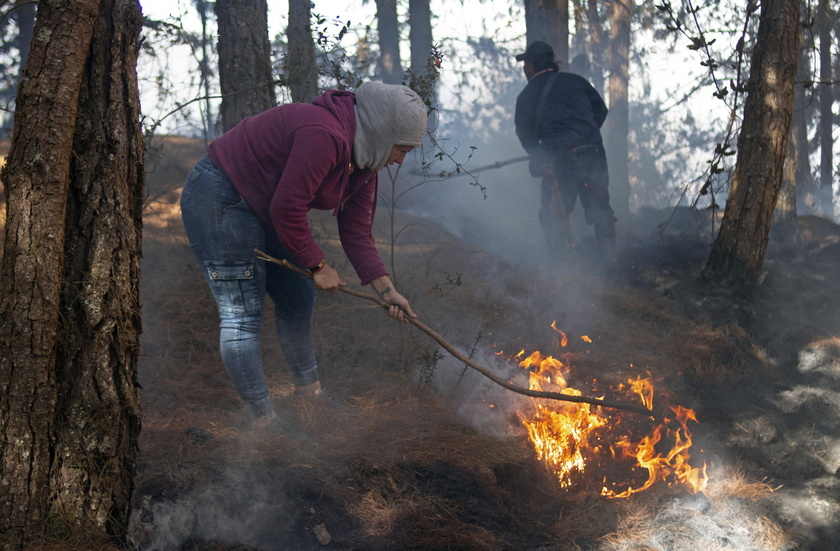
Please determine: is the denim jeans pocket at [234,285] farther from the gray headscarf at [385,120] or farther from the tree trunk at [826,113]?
the tree trunk at [826,113]

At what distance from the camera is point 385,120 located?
295cm

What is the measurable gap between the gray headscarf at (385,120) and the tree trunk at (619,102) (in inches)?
432

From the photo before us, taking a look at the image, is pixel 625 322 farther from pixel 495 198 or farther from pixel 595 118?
pixel 495 198

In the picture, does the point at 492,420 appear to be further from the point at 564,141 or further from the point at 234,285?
the point at 564,141

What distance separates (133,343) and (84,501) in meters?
0.63

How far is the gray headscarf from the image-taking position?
9.66 ft

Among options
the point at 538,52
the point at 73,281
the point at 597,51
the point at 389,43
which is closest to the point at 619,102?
the point at 597,51

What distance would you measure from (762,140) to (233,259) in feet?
16.4

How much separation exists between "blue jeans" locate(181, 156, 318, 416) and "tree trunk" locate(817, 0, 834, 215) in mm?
11391

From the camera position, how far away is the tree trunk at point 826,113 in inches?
457

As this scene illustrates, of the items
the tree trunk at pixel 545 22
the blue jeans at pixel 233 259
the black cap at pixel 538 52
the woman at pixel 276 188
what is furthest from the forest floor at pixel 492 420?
the tree trunk at pixel 545 22

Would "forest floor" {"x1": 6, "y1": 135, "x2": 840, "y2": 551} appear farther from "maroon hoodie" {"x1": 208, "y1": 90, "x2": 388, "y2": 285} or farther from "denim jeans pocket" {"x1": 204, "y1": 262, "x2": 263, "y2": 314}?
"maroon hoodie" {"x1": 208, "y1": 90, "x2": 388, "y2": 285}

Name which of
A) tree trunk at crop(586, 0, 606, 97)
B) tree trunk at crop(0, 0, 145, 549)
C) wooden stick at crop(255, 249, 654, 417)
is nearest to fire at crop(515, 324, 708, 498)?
wooden stick at crop(255, 249, 654, 417)

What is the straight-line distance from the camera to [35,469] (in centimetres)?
236
